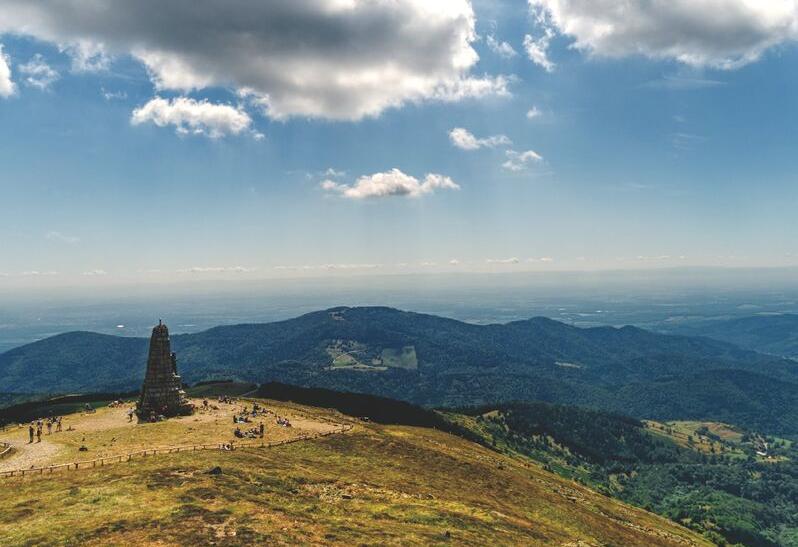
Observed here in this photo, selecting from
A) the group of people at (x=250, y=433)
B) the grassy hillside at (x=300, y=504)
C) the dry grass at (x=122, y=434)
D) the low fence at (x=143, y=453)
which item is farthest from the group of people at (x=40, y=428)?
the group of people at (x=250, y=433)

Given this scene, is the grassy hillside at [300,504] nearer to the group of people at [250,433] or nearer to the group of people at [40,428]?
the group of people at [250,433]

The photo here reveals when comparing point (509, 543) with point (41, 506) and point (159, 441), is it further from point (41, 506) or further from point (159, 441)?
point (159, 441)

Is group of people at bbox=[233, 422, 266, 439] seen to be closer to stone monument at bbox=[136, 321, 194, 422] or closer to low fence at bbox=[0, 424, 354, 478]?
low fence at bbox=[0, 424, 354, 478]

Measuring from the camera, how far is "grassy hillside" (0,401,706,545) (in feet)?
122

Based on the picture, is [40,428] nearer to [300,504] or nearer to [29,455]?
[29,455]

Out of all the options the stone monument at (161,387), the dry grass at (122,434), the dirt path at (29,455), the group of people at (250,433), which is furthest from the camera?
the stone monument at (161,387)

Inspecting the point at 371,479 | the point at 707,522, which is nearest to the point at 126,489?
the point at 371,479

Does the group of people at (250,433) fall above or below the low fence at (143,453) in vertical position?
below

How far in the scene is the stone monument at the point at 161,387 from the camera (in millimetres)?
87188

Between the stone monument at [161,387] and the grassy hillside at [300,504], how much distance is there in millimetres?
14546

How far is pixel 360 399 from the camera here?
188500 millimetres

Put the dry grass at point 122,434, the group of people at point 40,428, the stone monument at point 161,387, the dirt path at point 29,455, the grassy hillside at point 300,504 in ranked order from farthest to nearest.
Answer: the stone monument at point 161,387
the group of people at point 40,428
the dry grass at point 122,434
the dirt path at point 29,455
the grassy hillside at point 300,504

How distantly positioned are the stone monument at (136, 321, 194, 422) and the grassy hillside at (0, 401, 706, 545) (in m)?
14.5

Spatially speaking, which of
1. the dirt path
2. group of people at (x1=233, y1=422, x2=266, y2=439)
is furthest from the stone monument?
the dirt path
